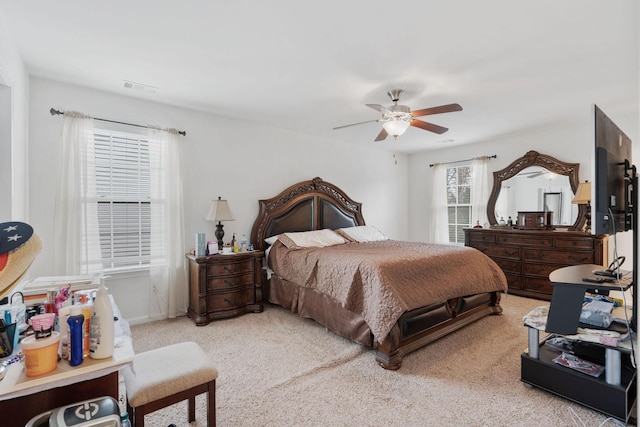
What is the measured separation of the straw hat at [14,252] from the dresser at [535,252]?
17.2 feet

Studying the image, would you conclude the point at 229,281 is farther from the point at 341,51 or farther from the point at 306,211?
the point at 341,51

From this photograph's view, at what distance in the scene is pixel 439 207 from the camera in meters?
6.00

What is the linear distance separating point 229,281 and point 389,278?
→ 1.98 m

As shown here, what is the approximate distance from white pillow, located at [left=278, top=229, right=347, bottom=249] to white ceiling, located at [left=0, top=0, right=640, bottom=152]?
1.66 meters

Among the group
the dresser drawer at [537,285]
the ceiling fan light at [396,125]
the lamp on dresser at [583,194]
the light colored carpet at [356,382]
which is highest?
the ceiling fan light at [396,125]

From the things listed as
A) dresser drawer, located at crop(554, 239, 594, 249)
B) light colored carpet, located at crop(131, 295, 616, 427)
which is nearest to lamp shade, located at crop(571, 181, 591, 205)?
dresser drawer, located at crop(554, 239, 594, 249)

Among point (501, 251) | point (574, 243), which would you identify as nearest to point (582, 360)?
point (574, 243)

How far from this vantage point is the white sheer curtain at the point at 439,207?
19.6 ft

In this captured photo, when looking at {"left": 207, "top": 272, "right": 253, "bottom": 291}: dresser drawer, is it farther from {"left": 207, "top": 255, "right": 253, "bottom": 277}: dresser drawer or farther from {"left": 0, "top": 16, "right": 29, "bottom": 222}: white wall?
{"left": 0, "top": 16, "right": 29, "bottom": 222}: white wall

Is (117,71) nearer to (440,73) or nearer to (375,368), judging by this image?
(440,73)

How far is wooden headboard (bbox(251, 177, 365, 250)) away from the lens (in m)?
4.38

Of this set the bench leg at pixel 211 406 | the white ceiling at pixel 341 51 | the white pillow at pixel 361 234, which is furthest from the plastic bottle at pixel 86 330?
the white pillow at pixel 361 234

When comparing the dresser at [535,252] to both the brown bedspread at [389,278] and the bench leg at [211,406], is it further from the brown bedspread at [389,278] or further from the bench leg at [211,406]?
the bench leg at [211,406]

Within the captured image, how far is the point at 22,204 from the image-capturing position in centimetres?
264
